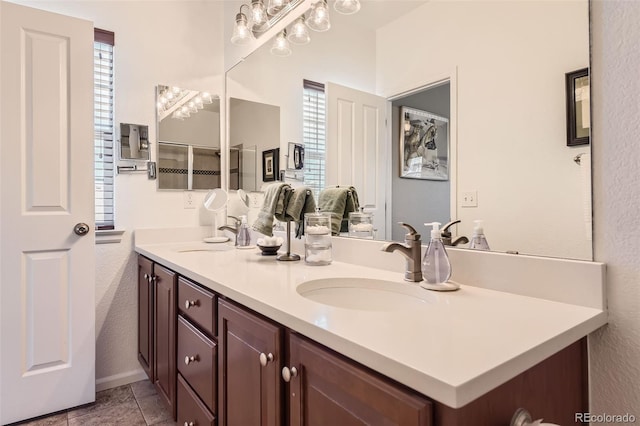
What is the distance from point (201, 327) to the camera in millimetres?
1253

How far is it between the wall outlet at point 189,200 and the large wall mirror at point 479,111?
1.11m

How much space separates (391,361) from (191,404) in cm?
110

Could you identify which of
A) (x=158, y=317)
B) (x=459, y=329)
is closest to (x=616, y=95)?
(x=459, y=329)

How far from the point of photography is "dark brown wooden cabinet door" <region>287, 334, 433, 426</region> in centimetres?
53

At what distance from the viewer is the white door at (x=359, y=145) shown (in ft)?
4.59

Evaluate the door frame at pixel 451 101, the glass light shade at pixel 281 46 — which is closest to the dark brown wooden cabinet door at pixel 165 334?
the door frame at pixel 451 101

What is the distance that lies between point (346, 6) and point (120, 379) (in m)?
2.33

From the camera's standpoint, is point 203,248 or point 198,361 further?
point 203,248

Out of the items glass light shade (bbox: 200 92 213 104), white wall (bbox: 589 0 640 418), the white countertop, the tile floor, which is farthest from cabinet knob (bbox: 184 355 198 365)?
glass light shade (bbox: 200 92 213 104)

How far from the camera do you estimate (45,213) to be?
171 centimetres

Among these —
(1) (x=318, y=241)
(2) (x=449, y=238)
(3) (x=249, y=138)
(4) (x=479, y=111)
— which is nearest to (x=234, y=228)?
(3) (x=249, y=138)

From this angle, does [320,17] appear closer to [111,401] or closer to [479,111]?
[479,111]

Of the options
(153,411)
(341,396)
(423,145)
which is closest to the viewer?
(341,396)

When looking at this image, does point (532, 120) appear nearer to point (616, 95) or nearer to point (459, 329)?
point (616, 95)
